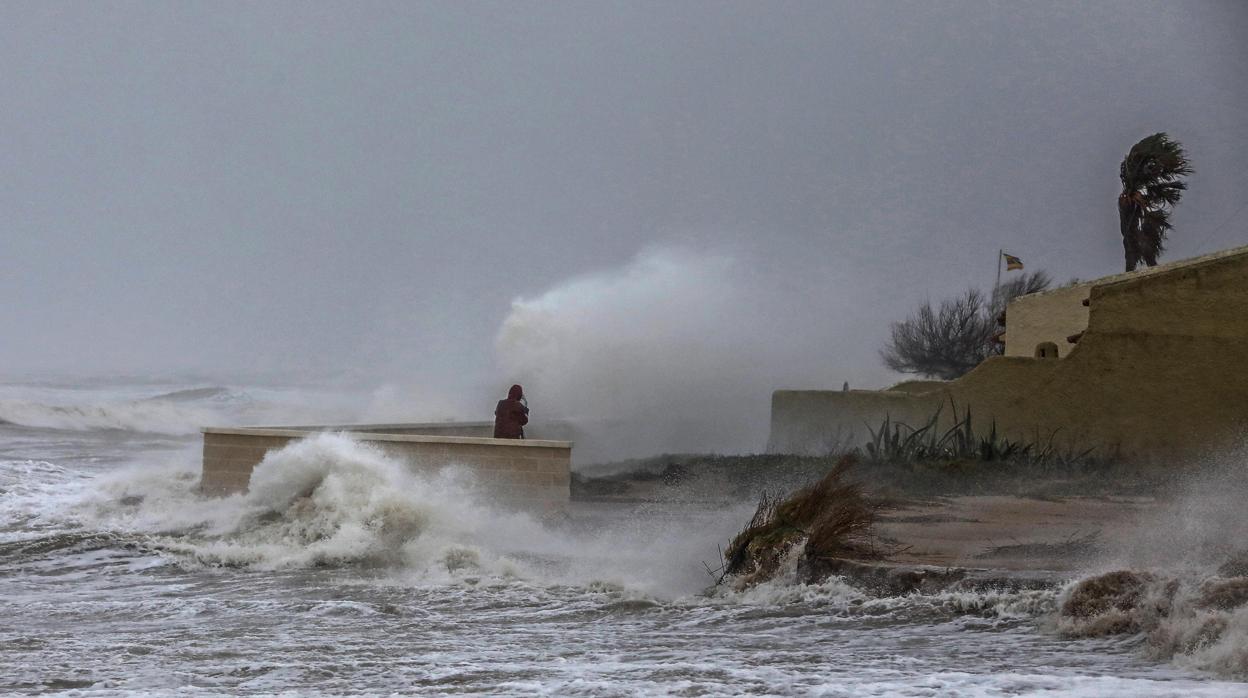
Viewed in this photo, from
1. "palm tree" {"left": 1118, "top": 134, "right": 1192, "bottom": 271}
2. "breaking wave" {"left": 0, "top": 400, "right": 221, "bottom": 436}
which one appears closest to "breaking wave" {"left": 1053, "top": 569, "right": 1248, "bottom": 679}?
"palm tree" {"left": 1118, "top": 134, "right": 1192, "bottom": 271}

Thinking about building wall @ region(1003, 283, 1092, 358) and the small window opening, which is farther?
the small window opening

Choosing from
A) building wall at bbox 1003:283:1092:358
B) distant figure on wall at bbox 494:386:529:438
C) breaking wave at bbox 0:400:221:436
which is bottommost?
distant figure on wall at bbox 494:386:529:438

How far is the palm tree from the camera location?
111 feet

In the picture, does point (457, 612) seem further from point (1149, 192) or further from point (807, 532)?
point (1149, 192)

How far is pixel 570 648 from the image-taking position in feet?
26.7

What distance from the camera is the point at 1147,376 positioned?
16484 mm

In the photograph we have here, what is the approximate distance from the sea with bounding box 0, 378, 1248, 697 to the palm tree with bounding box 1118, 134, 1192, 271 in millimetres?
22964

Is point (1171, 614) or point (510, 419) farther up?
point (510, 419)

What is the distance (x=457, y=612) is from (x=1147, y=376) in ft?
35.1

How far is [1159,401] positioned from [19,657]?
45.1 ft

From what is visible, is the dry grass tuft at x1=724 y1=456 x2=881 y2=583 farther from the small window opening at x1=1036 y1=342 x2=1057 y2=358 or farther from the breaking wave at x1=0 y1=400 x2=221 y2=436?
the breaking wave at x1=0 y1=400 x2=221 y2=436

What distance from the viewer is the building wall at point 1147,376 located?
16.1 metres

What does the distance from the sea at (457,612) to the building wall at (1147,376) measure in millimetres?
5005

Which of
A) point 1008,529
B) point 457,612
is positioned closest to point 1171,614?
point 1008,529
